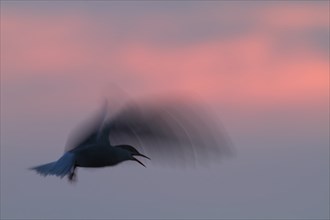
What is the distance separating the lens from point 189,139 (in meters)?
16.5

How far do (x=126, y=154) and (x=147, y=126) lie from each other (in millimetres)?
606

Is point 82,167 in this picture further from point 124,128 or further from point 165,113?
point 165,113

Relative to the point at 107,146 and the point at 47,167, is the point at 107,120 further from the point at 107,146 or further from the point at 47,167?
the point at 47,167

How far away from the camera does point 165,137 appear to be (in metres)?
17.2

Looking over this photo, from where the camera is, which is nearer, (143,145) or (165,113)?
(165,113)

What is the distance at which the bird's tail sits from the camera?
17.6 metres

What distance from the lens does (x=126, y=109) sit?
57.0 feet

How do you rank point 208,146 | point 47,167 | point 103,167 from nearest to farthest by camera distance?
point 208,146 < point 103,167 < point 47,167

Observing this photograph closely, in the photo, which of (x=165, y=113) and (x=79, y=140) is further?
(x=79, y=140)

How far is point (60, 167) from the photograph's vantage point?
17.9m

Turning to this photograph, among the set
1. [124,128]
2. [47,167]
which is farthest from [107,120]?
[47,167]

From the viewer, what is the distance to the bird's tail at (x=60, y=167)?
17.6 metres

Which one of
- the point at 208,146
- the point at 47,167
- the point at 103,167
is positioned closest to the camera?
the point at 208,146

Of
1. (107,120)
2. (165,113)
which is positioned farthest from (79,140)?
(165,113)
